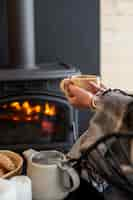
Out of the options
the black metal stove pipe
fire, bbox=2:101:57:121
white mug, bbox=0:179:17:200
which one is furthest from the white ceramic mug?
the black metal stove pipe

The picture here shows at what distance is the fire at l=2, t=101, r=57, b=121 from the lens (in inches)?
70.4

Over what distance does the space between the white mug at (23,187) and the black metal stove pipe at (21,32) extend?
0.88 metres

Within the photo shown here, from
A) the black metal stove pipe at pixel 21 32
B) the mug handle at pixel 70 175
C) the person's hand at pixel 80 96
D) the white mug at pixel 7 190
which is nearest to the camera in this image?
the white mug at pixel 7 190

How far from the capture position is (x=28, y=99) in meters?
1.78

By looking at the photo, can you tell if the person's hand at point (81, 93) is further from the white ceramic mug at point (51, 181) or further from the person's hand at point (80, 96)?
the white ceramic mug at point (51, 181)

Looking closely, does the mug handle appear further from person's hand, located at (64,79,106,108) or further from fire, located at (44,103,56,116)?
fire, located at (44,103,56,116)

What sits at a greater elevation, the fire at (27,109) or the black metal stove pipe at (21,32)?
the black metal stove pipe at (21,32)

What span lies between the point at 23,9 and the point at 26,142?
673 millimetres

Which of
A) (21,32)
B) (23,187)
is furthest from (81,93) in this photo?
(21,32)

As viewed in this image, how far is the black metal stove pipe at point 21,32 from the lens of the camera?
1.89m

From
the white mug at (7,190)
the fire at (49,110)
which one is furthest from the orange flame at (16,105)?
the white mug at (7,190)

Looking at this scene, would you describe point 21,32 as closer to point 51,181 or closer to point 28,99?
point 28,99

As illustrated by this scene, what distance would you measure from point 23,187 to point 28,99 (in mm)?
732

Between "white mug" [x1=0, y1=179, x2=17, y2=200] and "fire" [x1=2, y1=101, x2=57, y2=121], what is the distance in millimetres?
744
